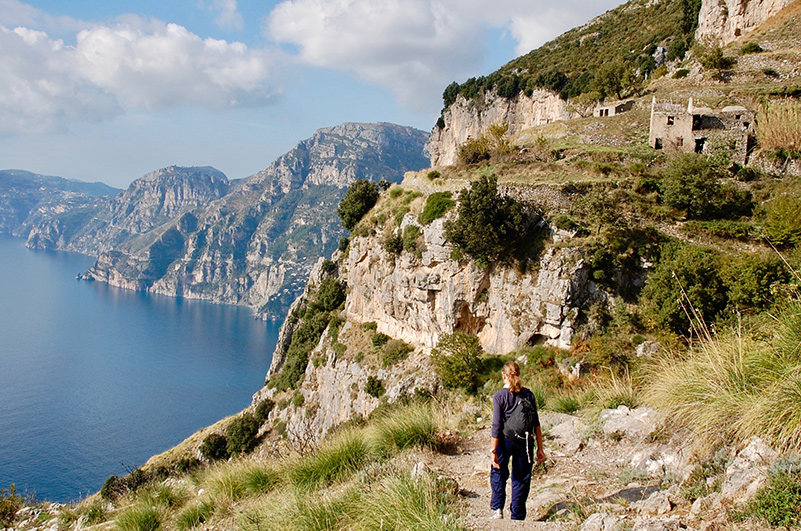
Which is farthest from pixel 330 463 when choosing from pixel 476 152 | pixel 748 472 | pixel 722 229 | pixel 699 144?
pixel 476 152

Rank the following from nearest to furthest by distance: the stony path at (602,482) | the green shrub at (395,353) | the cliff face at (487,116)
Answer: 1. the stony path at (602,482)
2. the green shrub at (395,353)
3. the cliff face at (487,116)

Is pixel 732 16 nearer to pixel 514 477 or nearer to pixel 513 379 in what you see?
pixel 513 379

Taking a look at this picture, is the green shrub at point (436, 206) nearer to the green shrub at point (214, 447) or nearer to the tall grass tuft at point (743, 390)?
the tall grass tuft at point (743, 390)

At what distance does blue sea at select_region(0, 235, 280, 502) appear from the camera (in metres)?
75.0

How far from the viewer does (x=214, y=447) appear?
40781mm

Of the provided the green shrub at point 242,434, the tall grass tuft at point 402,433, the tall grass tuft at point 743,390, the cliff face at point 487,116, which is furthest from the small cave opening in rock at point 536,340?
the cliff face at point 487,116

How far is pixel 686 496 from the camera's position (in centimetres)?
540

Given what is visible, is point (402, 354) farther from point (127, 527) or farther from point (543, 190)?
point (127, 527)

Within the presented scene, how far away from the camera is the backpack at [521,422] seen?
20.1 feet

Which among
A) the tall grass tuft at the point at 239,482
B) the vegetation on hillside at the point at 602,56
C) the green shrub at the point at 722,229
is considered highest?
the vegetation on hillside at the point at 602,56

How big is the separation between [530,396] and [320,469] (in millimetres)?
3973

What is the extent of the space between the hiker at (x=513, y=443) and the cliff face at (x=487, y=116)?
184 ft

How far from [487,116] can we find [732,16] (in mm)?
35265

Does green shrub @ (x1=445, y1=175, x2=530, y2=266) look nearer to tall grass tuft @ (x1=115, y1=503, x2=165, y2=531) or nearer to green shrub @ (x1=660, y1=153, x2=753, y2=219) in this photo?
green shrub @ (x1=660, y1=153, x2=753, y2=219)
